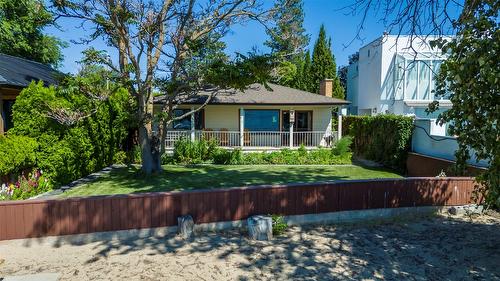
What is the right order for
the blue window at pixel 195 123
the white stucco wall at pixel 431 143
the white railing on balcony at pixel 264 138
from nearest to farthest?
1. the white stucco wall at pixel 431 143
2. the white railing on balcony at pixel 264 138
3. the blue window at pixel 195 123

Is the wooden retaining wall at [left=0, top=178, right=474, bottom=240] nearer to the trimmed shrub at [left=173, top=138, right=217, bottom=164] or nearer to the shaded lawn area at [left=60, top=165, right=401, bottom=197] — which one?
the shaded lawn area at [left=60, top=165, right=401, bottom=197]

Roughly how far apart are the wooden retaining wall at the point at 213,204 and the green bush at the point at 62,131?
458cm

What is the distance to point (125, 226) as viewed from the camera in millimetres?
6504

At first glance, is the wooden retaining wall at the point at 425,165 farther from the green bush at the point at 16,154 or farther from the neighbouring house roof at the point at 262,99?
the green bush at the point at 16,154

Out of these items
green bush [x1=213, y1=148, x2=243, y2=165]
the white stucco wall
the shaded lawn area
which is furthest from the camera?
green bush [x1=213, y1=148, x2=243, y2=165]

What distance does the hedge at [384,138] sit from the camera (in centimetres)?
1438

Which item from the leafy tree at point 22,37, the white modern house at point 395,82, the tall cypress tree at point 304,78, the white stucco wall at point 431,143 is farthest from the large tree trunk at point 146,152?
the tall cypress tree at point 304,78

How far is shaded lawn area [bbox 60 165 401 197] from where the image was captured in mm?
10898

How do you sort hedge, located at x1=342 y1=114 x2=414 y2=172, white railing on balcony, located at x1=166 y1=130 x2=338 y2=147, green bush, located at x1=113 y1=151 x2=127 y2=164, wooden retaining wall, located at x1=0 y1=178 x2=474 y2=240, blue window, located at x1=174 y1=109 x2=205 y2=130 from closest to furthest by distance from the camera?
wooden retaining wall, located at x1=0 y1=178 x2=474 y2=240 < hedge, located at x1=342 y1=114 x2=414 y2=172 < green bush, located at x1=113 y1=151 x2=127 y2=164 < white railing on balcony, located at x1=166 y1=130 x2=338 y2=147 < blue window, located at x1=174 y1=109 x2=205 y2=130

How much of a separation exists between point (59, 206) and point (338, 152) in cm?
1409

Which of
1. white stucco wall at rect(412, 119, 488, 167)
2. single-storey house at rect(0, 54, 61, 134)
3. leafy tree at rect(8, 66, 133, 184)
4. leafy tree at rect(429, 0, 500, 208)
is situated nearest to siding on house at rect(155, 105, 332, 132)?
leafy tree at rect(8, 66, 133, 184)

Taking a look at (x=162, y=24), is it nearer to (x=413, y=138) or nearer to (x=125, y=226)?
(x=125, y=226)

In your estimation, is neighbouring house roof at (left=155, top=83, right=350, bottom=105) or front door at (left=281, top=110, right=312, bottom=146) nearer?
neighbouring house roof at (left=155, top=83, right=350, bottom=105)

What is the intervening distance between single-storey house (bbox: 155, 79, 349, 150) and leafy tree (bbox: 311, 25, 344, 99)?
8538 millimetres
